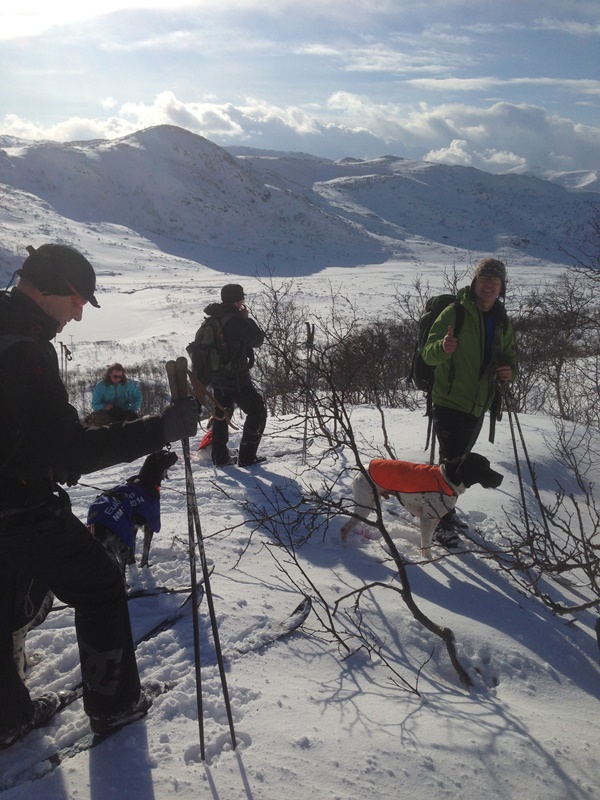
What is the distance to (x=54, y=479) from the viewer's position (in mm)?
2320

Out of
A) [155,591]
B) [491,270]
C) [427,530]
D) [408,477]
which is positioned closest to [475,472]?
[408,477]

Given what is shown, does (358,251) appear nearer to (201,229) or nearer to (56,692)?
(201,229)

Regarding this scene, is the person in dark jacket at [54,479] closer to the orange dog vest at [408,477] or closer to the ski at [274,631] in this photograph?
the ski at [274,631]

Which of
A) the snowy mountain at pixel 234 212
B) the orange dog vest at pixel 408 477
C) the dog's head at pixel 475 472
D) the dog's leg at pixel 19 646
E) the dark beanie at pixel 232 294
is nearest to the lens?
the dog's leg at pixel 19 646

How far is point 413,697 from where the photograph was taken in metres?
2.80

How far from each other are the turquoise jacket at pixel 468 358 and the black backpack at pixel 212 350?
2.59m

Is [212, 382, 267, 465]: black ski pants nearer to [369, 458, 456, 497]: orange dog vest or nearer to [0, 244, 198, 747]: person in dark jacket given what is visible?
[369, 458, 456, 497]: orange dog vest

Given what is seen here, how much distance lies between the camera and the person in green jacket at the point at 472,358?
13.8 feet

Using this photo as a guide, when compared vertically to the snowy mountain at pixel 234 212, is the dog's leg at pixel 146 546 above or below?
below

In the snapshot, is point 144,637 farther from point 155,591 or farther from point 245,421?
point 245,421

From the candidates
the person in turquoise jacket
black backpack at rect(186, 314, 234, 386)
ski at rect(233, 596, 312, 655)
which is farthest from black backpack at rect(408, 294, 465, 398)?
the person in turquoise jacket

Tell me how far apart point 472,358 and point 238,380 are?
9.67 ft

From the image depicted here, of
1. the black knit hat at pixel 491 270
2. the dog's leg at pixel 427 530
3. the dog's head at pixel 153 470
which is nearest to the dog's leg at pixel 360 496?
the dog's leg at pixel 427 530

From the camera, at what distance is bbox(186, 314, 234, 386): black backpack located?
6.20 metres
